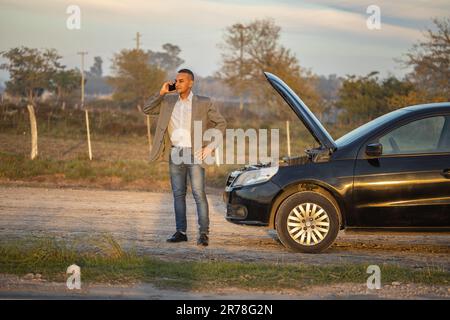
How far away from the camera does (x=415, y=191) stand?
9445 mm

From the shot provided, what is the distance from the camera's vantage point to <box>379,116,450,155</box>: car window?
9.56 m

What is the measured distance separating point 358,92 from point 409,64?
9.74 meters

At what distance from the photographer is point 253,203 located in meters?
9.83

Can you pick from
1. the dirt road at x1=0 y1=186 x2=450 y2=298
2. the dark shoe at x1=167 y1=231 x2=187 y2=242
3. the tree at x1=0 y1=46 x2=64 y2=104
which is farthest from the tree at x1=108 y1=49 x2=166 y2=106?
the dark shoe at x1=167 y1=231 x2=187 y2=242

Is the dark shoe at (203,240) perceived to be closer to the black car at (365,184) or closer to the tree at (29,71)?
the black car at (365,184)

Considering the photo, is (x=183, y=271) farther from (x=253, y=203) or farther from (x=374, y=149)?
(x=374, y=149)

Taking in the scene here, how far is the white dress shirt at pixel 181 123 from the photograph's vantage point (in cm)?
993

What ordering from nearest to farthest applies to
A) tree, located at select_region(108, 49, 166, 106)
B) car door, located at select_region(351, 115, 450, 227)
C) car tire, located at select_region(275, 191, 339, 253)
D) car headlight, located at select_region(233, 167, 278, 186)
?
car door, located at select_region(351, 115, 450, 227) < car tire, located at select_region(275, 191, 339, 253) < car headlight, located at select_region(233, 167, 278, 186) < tree, located at select_region(108, 49, 166, 106)

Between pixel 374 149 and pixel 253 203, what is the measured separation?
1.53 meters

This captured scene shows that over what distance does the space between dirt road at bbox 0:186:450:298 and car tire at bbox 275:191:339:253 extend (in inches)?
5.9

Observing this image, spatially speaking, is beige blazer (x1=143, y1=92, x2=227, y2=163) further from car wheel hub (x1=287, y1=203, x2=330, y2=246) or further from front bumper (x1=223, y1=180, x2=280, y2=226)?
car wheel hub (x1=287, y1=203, x2=330, y2=246)

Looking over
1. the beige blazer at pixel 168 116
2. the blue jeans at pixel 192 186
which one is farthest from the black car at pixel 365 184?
the beige blazer at pixel 168 116
